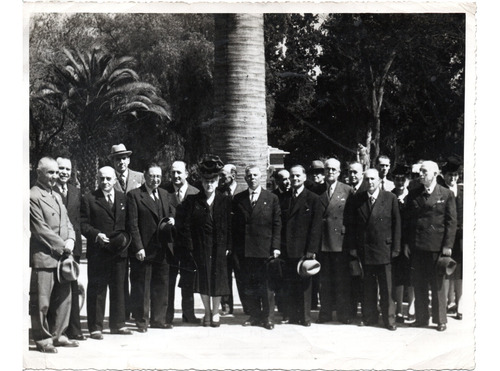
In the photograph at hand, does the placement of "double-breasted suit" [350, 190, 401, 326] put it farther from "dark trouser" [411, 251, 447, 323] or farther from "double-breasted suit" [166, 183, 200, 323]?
"double-breasted suit" [166, 183, 200, 323]

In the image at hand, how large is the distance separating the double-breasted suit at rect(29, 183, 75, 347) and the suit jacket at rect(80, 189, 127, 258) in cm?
19

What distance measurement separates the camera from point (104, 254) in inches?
330

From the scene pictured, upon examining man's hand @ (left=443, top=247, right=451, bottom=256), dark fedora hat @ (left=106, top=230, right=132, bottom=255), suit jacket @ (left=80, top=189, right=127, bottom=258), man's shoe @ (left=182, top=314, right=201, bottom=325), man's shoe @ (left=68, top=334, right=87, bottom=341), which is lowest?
man's shoe @ (left=68, top=334, right=87, bottom=341)

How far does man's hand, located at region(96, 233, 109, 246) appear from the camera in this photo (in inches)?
327

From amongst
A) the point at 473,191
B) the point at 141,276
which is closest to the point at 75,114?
the point at 141,276

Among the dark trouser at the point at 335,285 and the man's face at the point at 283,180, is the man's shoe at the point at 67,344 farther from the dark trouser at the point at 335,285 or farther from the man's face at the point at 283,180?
the man's face at the point at 283,180

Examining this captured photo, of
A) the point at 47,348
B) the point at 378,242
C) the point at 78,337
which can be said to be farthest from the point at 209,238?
the point at 47,348

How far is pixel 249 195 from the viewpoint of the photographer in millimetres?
8578

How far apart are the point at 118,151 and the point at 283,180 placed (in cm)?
185

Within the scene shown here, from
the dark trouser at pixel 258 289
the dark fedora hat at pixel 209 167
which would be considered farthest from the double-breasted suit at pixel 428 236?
the dark fedora hat at pixel 209 167

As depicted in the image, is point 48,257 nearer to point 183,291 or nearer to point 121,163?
point 121,163

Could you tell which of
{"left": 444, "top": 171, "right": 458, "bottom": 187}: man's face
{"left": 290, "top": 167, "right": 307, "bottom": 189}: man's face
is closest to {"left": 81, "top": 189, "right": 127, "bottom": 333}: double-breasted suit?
{"left": 290, "top": 167, "right": 307, "bottom": 189}: man's face

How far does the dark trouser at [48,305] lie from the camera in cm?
811

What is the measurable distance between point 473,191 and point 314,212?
1.79 metres
